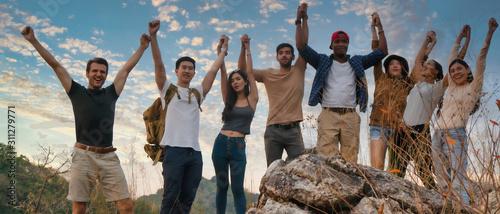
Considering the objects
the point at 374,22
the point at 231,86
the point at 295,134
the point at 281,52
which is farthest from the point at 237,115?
the point at 374,22

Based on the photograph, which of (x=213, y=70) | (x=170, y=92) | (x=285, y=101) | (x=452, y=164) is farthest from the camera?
(x=285, y=101)

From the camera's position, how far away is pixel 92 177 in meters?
3.74

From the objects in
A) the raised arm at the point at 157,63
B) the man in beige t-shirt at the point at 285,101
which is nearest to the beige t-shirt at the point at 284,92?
the man in beige t-shirt at the point at 285,101

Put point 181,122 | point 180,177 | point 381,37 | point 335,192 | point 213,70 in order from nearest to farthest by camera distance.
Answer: point 335,192 → point 180,177 → point 181,122 → point 213,70 → point 381,37

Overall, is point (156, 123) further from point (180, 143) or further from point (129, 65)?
point (129, 65)

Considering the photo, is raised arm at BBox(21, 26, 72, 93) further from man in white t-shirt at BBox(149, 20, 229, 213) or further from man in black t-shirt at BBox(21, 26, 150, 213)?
man in white t-shirt at BBox(149, 20, 229, 213)

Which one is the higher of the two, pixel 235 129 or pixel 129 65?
pixel 129 65

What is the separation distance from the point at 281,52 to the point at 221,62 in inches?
37.2

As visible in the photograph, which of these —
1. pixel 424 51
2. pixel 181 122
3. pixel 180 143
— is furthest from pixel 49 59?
pixel 424 51

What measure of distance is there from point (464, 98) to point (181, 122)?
142 inches

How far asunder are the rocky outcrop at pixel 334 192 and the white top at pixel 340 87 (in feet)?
4.55

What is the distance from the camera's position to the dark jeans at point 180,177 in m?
3.81

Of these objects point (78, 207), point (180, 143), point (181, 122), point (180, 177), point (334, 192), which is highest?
point (181, 122)

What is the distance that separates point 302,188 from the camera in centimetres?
289
